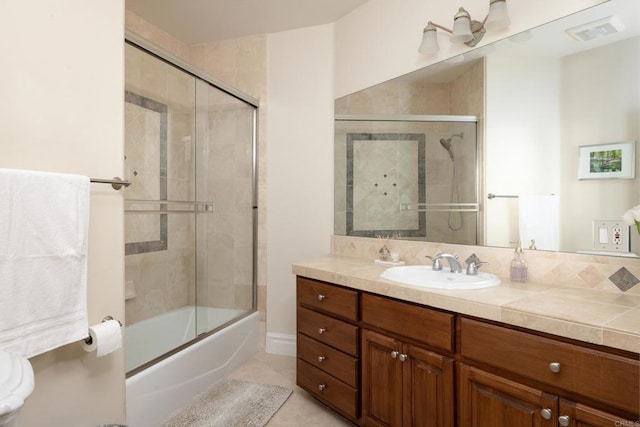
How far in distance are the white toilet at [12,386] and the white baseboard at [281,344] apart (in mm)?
2197

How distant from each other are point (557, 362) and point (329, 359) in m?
1.13

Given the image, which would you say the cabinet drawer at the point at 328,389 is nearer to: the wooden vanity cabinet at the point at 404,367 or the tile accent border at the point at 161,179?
the wooden vanity cabinet at the point at 404,367

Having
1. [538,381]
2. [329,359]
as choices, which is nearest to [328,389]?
[329,359]

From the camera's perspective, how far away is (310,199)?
2832mm

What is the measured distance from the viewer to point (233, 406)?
2.13 meters

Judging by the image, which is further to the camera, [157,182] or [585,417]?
[157,182]

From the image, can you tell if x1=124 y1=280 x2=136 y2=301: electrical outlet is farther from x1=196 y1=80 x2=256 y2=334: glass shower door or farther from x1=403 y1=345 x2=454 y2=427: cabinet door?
x1=403 y1=345 x2=454 y2=427: cabinet door

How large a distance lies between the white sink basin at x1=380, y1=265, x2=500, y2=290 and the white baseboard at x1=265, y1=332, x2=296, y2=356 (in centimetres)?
136

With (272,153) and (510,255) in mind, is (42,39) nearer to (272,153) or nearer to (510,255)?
(272,153)

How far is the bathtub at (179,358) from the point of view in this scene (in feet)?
5.99

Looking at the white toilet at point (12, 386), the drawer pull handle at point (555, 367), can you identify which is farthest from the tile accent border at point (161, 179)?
the drawer pull handle at point (555, 367)

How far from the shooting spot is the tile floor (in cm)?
200

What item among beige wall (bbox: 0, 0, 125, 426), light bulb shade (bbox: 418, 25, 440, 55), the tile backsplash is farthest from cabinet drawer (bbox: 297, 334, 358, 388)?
light bulb shade (bbox: 418, 25, 440, 55)

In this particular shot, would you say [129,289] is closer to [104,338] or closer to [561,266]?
[104,338]
